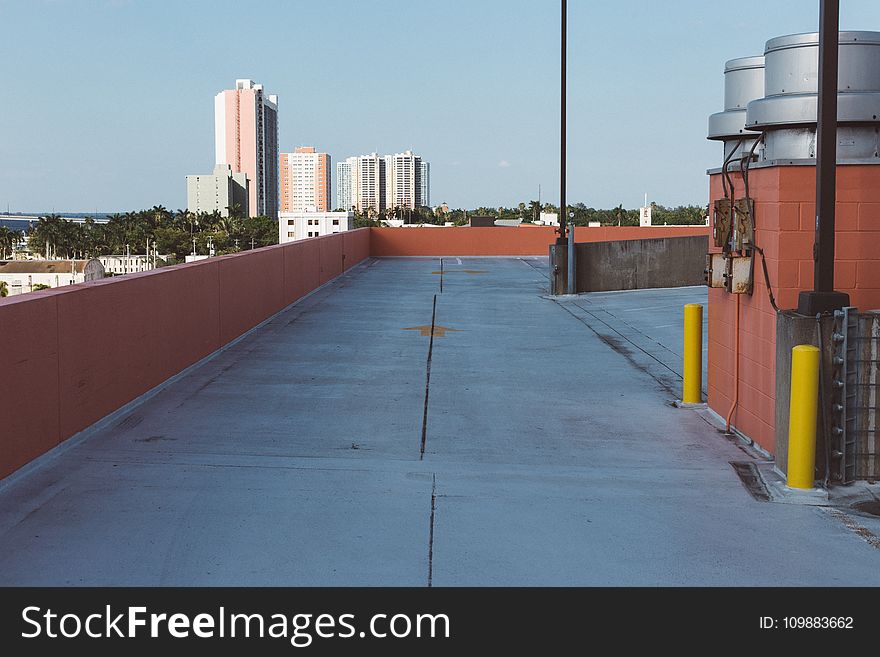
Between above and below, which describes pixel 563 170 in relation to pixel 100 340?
above

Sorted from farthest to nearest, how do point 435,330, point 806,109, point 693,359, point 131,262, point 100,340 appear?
point 131,262 → point 435,330 → point 693,359 → point 100,340 → point 806,109

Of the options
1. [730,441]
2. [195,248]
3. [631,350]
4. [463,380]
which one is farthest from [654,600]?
[195,248]

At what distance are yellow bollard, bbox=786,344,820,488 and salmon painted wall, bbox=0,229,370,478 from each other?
5730 mm

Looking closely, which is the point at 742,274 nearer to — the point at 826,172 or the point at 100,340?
the point at 826,172

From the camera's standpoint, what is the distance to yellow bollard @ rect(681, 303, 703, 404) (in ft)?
37.6

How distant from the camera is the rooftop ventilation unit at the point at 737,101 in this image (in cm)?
1051

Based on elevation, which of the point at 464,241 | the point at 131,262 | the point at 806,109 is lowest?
the point at 131,262

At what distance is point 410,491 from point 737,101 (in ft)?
18.5

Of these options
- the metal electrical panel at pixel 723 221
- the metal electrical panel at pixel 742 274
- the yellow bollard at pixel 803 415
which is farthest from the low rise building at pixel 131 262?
the yellow bollard at pixel 803 415

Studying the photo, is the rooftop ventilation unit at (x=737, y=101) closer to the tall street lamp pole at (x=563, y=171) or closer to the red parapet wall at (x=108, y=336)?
the red parapet wall at (x=108, y=336)

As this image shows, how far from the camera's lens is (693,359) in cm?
1152

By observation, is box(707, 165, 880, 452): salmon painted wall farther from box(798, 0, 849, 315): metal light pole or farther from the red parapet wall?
the red parapet wall

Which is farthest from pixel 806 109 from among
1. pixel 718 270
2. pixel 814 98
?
pixel 718 270

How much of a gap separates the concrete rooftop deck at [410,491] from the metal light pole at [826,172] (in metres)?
1.59
